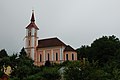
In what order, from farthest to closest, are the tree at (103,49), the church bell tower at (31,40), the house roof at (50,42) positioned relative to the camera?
the church bell tower at (31,40)
the house roof at (50,42)
the tree at (103,49)

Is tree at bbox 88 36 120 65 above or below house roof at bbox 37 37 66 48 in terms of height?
below

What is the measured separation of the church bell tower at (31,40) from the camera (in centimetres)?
7669

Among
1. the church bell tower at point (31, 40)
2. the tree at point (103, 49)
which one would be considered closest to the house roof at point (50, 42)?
the church bell tower at point (31, 40)

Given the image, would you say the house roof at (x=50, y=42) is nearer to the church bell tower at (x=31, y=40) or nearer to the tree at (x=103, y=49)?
the church bell tower at (x=31, y=40)

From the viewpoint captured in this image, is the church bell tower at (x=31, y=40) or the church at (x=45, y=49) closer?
the church at (x=45, y=49)

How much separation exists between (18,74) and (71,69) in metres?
24.5

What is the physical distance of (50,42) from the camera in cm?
7656

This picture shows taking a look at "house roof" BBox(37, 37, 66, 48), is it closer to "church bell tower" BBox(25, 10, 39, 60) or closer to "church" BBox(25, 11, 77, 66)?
"church" BBox(25, 11, 77, 66)

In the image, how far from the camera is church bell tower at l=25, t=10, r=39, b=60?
76.7 m

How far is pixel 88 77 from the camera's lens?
2384 centimetres

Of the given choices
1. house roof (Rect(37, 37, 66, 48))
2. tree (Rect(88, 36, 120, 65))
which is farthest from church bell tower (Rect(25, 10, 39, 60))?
tree (Rect(88, 36, 120, 65))

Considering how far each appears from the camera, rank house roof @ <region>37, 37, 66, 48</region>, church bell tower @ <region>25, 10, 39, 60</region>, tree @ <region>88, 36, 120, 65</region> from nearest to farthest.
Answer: tree @ <region>88, 36, 120, 65</region>, house roof @ <region>37, 37, 66, 48</region>, church bell tower @ <region>25, 10, 39, 60</region>

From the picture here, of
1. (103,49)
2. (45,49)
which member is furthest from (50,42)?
(103,49)

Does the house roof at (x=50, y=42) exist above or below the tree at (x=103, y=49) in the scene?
above
